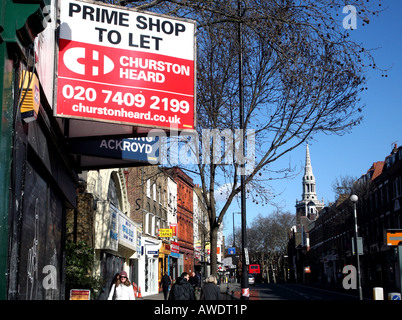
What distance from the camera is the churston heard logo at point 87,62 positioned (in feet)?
22.2

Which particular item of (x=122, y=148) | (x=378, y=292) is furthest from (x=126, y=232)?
(x=122, y=148)

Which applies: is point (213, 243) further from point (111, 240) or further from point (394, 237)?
point (394, 237)

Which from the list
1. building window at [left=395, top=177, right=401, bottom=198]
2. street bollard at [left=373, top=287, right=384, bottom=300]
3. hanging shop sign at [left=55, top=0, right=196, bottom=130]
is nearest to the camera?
hanging shop sign at [left=55, top=0, right=196, bottom=130]

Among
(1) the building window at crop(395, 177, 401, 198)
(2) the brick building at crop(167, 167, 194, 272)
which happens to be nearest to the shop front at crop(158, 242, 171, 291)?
(2) the brick building at crop(167, 167, 194, 272)

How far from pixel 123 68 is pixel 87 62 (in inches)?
18.4

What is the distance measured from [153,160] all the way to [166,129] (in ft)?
9.80

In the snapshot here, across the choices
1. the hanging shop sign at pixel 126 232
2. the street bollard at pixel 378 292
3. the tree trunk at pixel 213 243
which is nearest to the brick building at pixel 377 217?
the hanging shop sign at pixel 126 232

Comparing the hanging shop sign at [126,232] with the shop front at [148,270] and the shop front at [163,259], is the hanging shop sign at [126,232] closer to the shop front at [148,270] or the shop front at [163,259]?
the shop front at [148,270]

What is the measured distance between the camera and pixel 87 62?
682 centimetres

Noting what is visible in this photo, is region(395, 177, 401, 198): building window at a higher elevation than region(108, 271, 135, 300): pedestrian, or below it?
higher

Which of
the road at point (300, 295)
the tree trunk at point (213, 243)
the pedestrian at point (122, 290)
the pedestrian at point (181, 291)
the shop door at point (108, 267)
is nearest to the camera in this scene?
the pedestrian at point (122, 290)

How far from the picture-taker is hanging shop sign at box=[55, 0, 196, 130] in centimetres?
672

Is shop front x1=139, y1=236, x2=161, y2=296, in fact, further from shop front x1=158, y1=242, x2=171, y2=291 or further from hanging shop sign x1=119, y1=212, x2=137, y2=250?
hanging shop sign x1=119, y1=212, x2=137, y2=250
